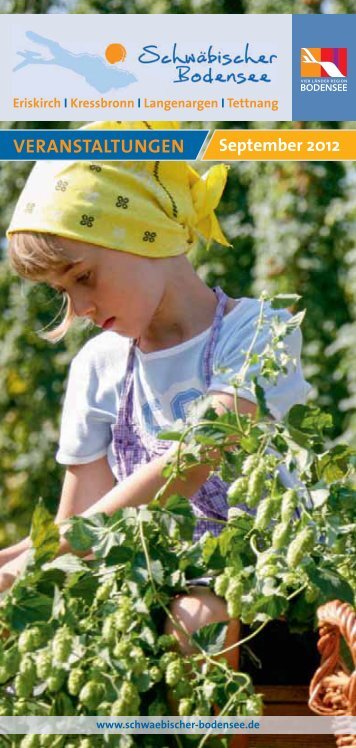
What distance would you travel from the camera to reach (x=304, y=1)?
11.4 ft

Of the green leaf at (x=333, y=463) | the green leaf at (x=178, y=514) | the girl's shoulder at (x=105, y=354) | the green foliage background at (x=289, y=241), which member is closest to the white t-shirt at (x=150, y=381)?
the girl's shoulder at (x=105, y=354)

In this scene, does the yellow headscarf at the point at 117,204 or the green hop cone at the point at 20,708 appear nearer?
the green hop cone at the point at 20,708

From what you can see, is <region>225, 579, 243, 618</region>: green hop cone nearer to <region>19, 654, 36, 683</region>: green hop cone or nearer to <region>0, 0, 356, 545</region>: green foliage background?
<region>19, 654, 36, 683</region>: green hop cone

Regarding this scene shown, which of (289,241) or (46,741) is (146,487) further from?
(289,241)

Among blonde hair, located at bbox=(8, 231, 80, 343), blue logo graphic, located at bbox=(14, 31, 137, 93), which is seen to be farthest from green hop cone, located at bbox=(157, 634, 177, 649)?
blue logo graphic, located at bbox=(14, 31, 137, 93)

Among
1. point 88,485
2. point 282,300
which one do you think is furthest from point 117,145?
point 282,300

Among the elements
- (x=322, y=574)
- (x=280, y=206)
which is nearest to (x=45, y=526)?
(x=322, y=574)

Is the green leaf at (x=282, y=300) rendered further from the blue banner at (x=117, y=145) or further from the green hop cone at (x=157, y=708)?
the blue banner at (x=117, y=145)

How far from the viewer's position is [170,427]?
1.20m

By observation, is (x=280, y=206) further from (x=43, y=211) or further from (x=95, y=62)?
(x=43, y=211)

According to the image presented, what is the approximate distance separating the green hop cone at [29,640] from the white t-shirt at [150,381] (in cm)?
51

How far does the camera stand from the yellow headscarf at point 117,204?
1.47 metres

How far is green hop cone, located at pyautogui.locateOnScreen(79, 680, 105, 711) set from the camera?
949mm

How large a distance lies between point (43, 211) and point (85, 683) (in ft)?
2.15
